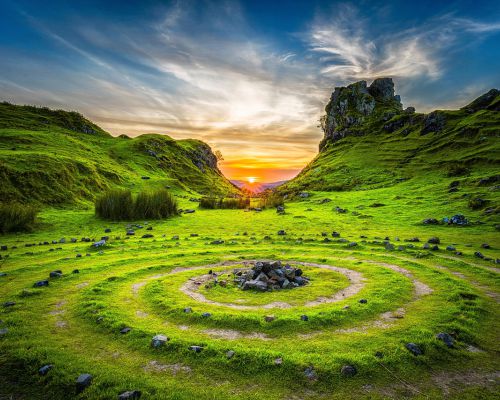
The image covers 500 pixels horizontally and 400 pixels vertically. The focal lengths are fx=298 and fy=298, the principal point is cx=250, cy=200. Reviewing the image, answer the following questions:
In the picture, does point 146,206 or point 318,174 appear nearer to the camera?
point 146,206

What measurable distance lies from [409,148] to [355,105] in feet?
266

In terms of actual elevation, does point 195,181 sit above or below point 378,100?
below

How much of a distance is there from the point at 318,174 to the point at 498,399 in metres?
110

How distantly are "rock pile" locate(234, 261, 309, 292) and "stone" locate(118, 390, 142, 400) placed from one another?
8396 mm

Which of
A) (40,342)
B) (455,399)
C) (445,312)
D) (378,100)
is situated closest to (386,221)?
(445,312)

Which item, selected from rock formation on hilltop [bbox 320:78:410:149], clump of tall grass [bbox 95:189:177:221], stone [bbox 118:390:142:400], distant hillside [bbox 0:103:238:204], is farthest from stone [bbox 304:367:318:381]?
rock formation on hilltop [bbox 320:78:410:149]

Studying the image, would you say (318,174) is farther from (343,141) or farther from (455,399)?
(455,399)

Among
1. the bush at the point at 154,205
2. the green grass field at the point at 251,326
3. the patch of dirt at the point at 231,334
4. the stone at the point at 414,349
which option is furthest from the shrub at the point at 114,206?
the stone at the point at 414,349

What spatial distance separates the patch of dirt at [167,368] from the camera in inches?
318

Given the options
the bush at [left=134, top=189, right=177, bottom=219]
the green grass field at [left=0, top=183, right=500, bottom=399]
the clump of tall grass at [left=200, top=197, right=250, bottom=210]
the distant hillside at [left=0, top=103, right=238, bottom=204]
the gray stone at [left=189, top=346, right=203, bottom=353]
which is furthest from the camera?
the clump of tall grass at [left=200, top=197, right=250, bottom=210]

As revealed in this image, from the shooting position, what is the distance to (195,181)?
140 m

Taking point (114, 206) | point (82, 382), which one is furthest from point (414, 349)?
point (114, 206)

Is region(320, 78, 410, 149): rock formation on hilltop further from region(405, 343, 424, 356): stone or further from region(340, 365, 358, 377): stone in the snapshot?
region(340, 365, 358, 377): stone

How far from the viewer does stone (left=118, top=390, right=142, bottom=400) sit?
6.86 metres
